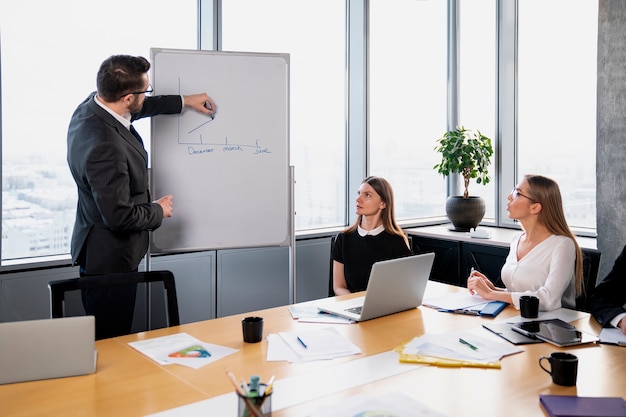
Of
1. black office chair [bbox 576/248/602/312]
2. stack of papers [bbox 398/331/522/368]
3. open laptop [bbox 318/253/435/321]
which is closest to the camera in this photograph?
stack of papers [bbox 398/331/522/368]

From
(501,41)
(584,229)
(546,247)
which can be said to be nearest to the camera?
(546,247)

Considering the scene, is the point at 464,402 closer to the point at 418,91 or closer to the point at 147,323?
the point at 147,323

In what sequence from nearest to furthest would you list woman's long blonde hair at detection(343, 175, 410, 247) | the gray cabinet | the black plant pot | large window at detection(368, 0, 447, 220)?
woman's long blonde hair at detection(343, 175, 410, 247)
the gray cabinet
the black plant pot
large window at detection(368, 0, 447, 220)

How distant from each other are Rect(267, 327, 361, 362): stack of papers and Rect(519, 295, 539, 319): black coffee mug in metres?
0.71

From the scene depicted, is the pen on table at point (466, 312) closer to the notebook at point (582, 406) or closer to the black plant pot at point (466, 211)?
the notebook at point (582, 406)

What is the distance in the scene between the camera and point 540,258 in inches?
99.1

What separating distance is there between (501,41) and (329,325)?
12.0 ft

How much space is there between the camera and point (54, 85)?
10.2ft

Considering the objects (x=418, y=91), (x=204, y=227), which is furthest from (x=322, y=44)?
(x=204, y=227)

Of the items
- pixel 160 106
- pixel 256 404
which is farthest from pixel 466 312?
pixel 160 106

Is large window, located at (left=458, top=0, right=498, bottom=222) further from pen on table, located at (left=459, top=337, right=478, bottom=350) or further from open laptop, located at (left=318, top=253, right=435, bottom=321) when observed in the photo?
pen on table, located at (left=459, top=337, right=478, bottom=350)

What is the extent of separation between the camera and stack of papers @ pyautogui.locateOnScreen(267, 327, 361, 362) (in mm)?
1744

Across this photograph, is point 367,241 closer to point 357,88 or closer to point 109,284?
point 109,284

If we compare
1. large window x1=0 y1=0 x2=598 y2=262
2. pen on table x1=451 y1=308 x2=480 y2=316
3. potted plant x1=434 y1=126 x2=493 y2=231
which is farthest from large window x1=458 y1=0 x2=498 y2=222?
pen on table x1=451 y1=308 x2=480 y2=316
